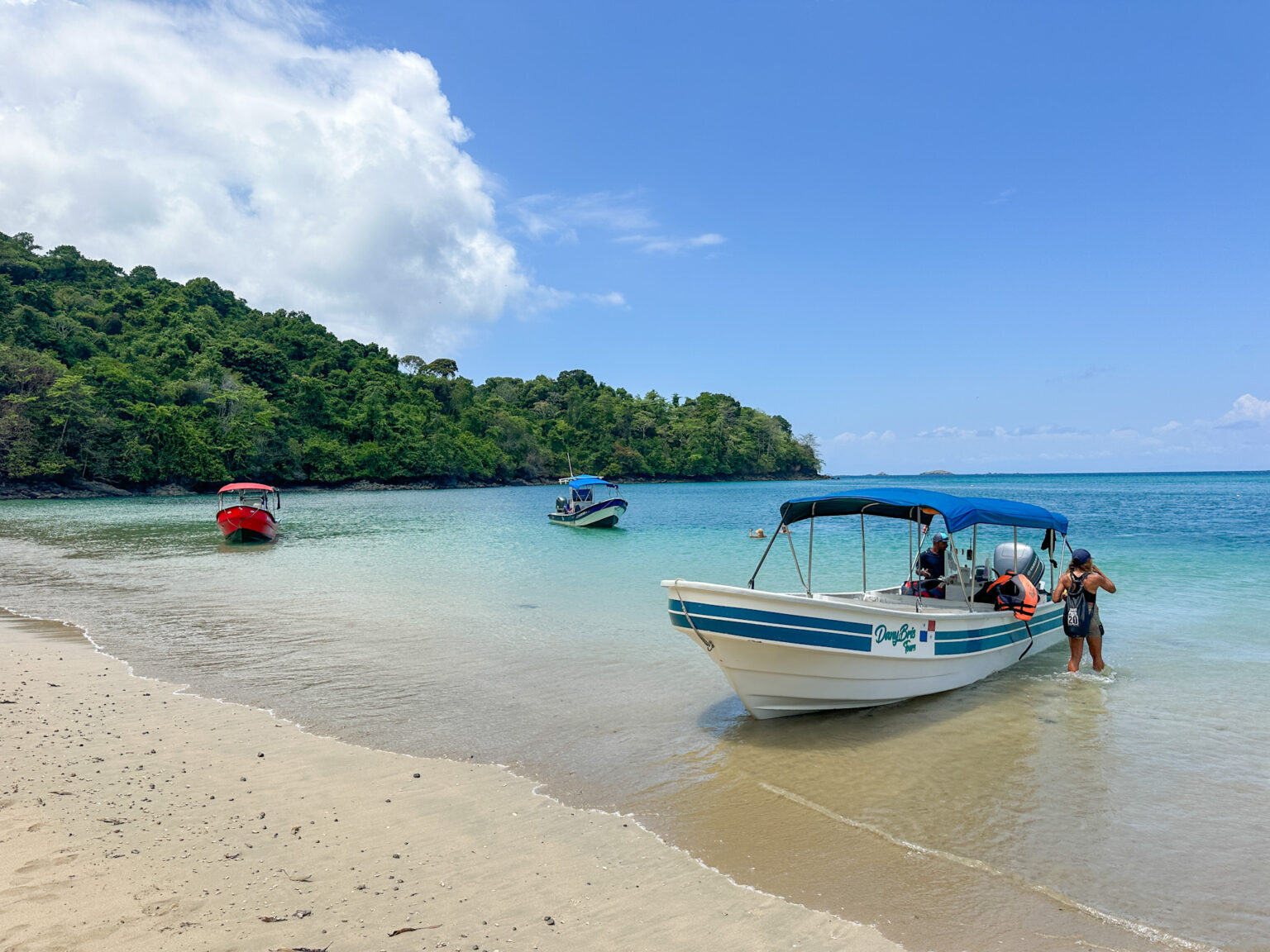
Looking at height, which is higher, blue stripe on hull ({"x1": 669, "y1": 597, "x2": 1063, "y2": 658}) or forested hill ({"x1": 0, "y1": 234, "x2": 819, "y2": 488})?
forested hill ({"x1": 0, "y1": 234, "x2": 819, "y2": 488})

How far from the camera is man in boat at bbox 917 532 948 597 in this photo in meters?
10.9

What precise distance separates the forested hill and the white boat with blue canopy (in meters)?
74.5

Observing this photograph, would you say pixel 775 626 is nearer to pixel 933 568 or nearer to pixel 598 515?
pixel 933 568

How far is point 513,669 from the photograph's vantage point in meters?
10.2

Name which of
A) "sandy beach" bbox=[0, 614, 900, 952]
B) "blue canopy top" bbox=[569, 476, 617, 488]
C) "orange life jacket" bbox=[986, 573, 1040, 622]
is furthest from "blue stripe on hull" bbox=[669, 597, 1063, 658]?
"blue canopy top" bbox=[569, 476, 617, 488]

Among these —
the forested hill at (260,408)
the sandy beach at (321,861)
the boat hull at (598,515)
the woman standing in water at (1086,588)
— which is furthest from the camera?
the forested hill at (260,408)

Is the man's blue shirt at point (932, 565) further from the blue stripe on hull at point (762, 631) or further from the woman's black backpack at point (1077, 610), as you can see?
the blue stripe on hull at point (762, 631)

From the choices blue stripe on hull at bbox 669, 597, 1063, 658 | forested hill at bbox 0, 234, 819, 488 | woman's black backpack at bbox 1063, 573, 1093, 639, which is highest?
forested hill at bbox 0, 234, 819, 488

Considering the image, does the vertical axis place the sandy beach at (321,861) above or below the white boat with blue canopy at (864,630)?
below

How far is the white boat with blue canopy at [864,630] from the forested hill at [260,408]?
74.5 m

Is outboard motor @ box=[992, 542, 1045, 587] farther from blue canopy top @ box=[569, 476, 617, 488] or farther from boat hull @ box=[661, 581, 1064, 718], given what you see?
blue canopy top @ box=[569, 476, 617, 488]

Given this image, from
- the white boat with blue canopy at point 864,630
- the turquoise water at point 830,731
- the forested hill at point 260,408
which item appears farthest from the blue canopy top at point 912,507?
the forested hill at point 260,408

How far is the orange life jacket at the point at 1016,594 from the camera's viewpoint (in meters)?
10.1

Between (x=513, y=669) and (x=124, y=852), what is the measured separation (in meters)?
5.91
